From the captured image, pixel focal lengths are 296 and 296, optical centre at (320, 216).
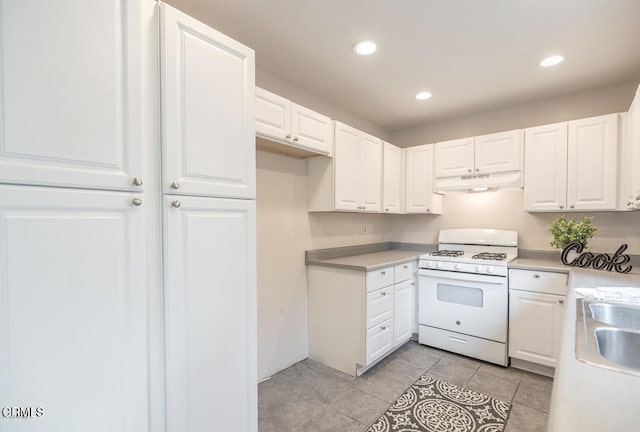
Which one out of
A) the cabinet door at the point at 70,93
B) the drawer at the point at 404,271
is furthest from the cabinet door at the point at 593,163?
the cabinet door at the point at 70,93

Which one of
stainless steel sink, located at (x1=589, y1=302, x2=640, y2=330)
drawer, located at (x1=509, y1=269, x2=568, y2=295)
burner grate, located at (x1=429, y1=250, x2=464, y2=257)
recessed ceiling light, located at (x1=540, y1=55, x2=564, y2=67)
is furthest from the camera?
burner grate, located at (x1=429, y1=250, x2=464, y2=257)

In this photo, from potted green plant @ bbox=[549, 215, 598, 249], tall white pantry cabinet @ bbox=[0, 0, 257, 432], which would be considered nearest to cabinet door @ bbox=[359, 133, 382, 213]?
potted green plant @ bbox=[549, 215, 598, 249]

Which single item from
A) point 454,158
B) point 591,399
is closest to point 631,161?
point 454,158

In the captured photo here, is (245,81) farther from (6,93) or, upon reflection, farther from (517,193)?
(517,193)

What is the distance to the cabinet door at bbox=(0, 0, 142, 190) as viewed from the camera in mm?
884

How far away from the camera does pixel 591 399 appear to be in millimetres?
621

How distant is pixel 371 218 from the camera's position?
12.5 ft

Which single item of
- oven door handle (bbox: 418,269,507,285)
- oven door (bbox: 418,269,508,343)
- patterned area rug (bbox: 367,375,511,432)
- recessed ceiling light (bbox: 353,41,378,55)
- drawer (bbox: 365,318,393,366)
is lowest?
patterned area rug (bbox: 367,375,511,432)

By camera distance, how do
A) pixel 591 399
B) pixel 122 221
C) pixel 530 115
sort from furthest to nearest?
1. pixel 530 115
2. pixel 122 221
3. pixel 591 399

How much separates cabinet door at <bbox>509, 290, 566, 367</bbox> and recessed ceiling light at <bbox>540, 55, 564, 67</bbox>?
1.90 metres

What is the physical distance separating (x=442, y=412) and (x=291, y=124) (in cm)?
236

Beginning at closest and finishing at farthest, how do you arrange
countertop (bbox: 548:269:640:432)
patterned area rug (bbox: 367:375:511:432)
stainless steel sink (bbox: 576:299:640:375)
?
countertop (bbox: 548:269:640:432) → stainless steel sink (bbox: 576:299:640:375) → patterned area rug (bbox: 367:375:511:432)

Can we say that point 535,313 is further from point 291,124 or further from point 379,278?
point 291,124

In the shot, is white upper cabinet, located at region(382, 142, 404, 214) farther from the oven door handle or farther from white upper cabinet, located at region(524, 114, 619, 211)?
white upper cabinet, located at region(524, 114, 619, 211)
